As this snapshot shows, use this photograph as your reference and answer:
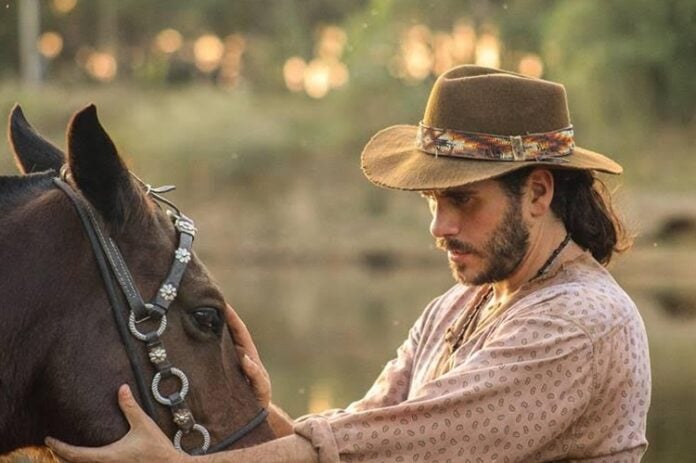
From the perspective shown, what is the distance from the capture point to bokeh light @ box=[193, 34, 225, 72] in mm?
41531

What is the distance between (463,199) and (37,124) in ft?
83.2

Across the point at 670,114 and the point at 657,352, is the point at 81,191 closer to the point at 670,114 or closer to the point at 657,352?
the point at 657,352

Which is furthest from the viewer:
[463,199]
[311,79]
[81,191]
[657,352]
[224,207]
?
[311,79]

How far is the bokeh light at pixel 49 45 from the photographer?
125ft

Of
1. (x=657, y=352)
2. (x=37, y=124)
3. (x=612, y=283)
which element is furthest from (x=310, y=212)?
(x=612, y=283)

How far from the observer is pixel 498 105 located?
11.8 ft

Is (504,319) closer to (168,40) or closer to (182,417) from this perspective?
(182,417)

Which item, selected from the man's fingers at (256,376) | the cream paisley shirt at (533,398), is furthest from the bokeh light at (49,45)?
the cream paisley shirt at (533,398)

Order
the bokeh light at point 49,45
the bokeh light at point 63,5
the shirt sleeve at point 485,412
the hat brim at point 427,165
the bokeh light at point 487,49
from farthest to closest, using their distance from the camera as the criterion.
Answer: the bokeh light at point 49,45 → the bokeh light at point 63,5 → the bokeh light at point 487,49 → the hat brim at point 427,165 → the shirt sleeve at point 485,412

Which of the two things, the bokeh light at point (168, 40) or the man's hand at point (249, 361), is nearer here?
the man's hand at point (249, 361)

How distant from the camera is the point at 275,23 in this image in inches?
1617

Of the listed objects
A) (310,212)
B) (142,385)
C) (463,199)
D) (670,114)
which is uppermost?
(463,199)

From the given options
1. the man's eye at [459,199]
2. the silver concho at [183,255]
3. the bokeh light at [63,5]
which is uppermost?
the man's eye at [459,199]

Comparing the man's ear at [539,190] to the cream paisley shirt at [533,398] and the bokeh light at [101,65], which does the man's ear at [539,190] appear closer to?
the cream paisley shirt at [533,398]
